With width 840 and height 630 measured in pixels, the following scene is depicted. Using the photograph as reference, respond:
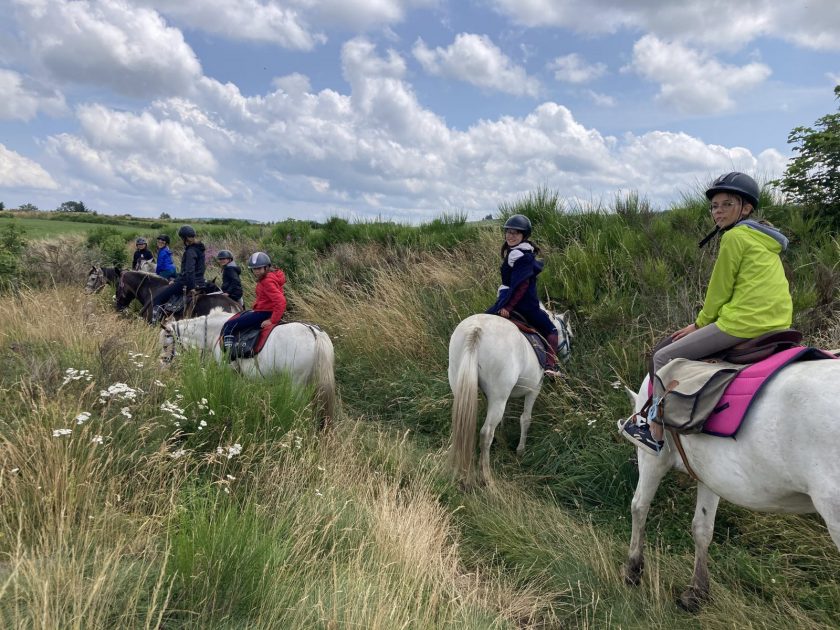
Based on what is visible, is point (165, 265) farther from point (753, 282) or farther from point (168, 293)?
point (753, 282)

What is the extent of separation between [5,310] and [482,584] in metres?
7.87

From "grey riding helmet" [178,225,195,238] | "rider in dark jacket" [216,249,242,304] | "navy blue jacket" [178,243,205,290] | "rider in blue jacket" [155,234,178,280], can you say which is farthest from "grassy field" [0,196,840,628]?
"rider in blue jacket" [155,234,178,280]

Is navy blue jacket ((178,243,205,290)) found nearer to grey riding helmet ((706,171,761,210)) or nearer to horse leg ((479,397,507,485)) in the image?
horse leg ((479,397,507,485))

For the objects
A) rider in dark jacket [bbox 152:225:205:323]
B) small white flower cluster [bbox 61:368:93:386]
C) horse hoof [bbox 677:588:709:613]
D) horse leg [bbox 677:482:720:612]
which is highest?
rider in dark jacket [bbox 152:225:205:323]

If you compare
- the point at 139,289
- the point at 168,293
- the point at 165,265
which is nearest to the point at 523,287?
the point at 168,293

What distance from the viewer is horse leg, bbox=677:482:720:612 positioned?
341 centimetres

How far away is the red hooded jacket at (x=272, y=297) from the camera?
6.61 metres

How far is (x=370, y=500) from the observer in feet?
13.3

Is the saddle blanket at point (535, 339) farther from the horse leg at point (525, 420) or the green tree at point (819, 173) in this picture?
the green tree at point (819, 173)

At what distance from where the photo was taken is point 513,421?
6461mm

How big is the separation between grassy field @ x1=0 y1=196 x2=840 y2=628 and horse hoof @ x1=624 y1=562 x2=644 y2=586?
0.30ft

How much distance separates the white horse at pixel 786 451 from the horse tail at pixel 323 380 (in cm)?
406

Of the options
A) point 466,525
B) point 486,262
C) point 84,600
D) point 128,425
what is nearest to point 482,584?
point 466,525

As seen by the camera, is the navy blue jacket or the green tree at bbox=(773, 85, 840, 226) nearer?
the green tree at bbox=(773, 85, 840, 226)
